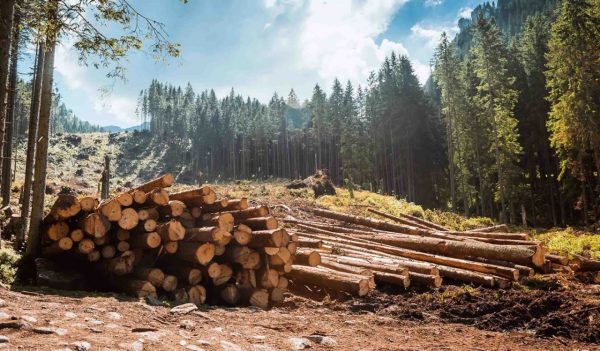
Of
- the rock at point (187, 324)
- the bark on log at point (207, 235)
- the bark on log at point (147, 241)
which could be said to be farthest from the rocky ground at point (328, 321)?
the bark on log at point (207, 235)

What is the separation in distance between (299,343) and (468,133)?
36.6 meters

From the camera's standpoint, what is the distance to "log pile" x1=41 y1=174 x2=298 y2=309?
794 cm

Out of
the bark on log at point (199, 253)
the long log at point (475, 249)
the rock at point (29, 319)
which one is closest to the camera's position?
the rock at point (29, 319)

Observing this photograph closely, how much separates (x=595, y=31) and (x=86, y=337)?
31.7 meters

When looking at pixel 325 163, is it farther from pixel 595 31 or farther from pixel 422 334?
pixel 422 334

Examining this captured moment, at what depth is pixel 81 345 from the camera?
403cm

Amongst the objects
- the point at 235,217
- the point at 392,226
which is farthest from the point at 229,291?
the point at 392,226

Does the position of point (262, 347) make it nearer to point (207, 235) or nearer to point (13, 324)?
point (13, 324)

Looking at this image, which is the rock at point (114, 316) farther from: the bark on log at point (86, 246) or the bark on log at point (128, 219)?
the bark on log at point (86, 246)

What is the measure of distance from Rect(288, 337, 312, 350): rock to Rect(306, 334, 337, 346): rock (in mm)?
123

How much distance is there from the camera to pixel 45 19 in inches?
297

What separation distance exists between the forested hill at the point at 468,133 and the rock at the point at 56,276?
92.0 ft

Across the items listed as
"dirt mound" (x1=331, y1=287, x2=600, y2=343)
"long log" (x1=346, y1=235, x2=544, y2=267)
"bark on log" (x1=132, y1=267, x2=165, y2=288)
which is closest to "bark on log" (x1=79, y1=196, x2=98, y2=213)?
"bark on log" (x1=132, y1=267, x2=165, y2=288)

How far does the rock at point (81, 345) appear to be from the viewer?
156 inches
